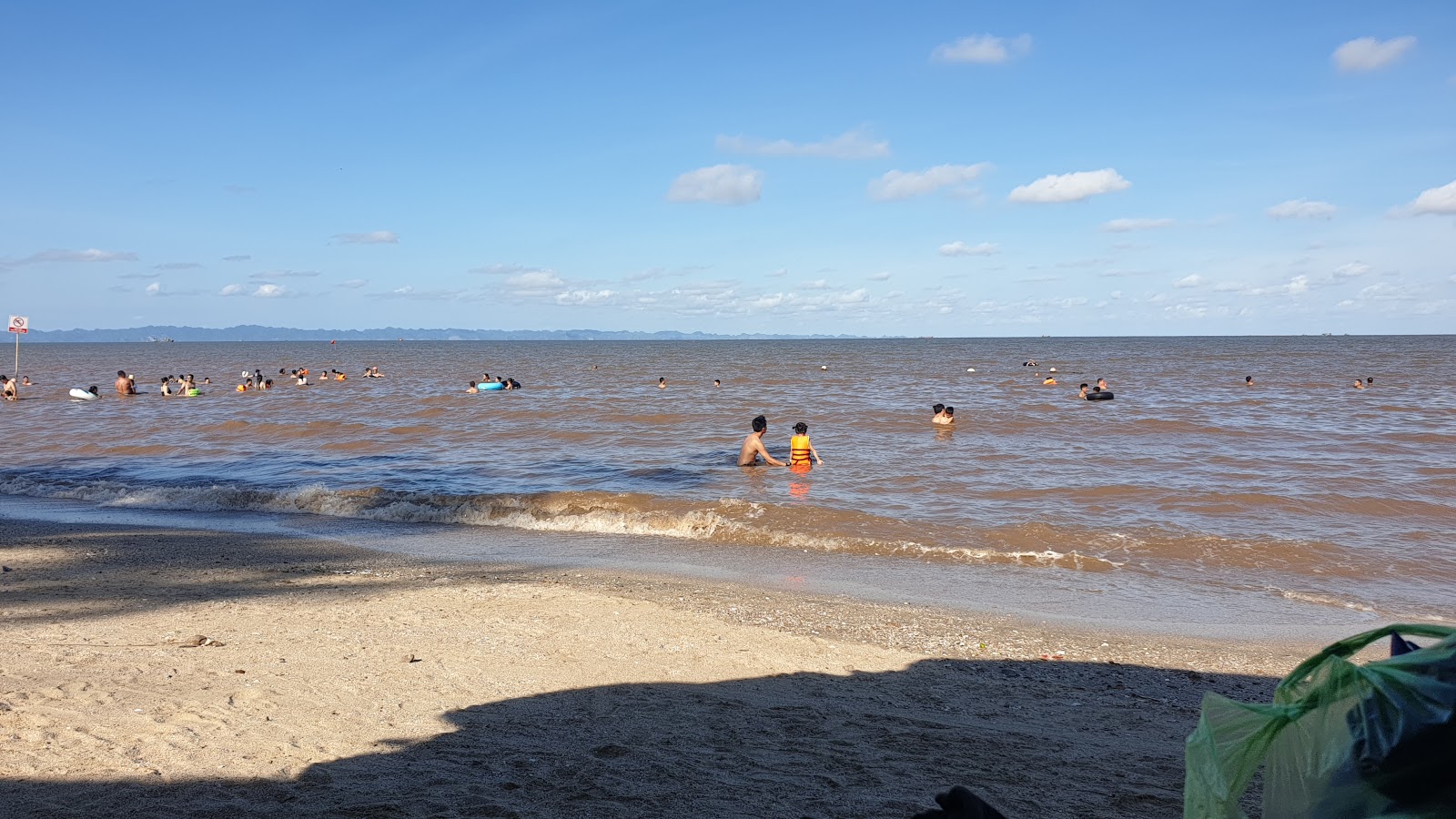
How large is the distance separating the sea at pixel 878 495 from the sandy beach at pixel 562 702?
1.69m

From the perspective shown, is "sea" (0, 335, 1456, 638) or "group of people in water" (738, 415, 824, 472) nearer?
"sea" (0, 335, 1456, 638)

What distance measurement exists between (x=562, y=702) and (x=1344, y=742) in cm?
392

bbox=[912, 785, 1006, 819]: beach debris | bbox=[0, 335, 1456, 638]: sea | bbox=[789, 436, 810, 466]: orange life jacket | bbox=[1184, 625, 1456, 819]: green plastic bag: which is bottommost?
bbox=[0, 335, 1456, 638]: sea

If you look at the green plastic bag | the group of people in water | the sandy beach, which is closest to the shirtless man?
the group of people in water

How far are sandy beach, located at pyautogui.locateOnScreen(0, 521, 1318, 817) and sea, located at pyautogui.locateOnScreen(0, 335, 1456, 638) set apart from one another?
169cm

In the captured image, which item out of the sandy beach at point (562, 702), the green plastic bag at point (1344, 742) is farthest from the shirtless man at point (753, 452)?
the green plastic bag at point (1344, 742)

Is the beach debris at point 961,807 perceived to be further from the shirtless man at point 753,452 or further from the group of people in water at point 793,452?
the shirtless man at point 753,452

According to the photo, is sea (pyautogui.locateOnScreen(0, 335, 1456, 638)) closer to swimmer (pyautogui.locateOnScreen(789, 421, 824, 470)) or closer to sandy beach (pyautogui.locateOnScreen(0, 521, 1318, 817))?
swimmer (pyautogui.locateOnScreen(789, 421, 824, 470))

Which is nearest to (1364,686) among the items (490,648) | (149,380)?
(490,648)

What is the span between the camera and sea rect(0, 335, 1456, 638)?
902cm

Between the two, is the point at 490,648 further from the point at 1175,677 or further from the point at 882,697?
the point at 1175,677

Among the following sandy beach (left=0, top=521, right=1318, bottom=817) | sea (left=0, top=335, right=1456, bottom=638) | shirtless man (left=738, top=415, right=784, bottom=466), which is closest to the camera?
sandy beach (left=0, top=521, right=1318, bottom=817)

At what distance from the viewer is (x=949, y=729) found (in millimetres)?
4816

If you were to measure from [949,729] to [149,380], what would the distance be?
54518mm
